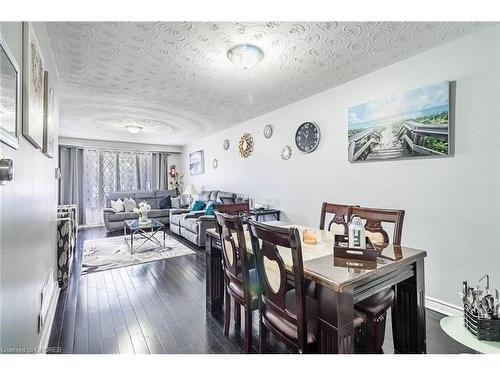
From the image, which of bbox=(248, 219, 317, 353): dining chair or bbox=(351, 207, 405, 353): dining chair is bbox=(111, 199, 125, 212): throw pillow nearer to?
bbox=(248, 219, 317, 353): dining chair

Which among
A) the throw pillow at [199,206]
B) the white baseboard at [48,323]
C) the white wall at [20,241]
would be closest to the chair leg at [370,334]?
the white wall at [20,241]

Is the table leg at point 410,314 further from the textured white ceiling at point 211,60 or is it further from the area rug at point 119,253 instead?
the area rug at point 119,253

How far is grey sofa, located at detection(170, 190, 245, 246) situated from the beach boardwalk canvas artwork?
8.35 feet

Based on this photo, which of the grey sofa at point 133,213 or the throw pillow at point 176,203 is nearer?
the grey sofa at point 133,213

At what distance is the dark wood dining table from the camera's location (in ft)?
3.69

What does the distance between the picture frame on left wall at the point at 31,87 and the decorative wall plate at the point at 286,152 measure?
121 inches

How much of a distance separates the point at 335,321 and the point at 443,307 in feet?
6.13

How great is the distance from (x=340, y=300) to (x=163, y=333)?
1.53m

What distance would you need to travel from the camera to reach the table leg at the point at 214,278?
2246 millimetres

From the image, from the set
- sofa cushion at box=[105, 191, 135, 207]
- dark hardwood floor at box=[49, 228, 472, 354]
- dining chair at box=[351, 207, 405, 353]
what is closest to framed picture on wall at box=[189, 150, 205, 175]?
sofa cushion at box=[105, 191, 135, 207]

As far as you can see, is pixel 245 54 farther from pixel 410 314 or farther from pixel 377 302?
pixel 410 314

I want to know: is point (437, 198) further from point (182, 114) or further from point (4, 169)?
point (182, 114)

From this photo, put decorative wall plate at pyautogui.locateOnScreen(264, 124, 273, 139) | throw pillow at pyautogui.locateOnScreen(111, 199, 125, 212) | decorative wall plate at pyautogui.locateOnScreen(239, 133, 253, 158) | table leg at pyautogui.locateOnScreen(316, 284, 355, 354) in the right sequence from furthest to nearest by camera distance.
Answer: throw pillow at pyautogui.locateOnScreen(111, 199, 125, 212) → decorative wall plate at pyautogui.locateOnScreen(239, 133, 253, 158) → decorative wall plate at pyautogui.locateOnScreen(264, 124, 273, 139) → table leg at pyautogui.locateOnScreen(316, 284, 355, 354)

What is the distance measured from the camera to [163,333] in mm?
1933
